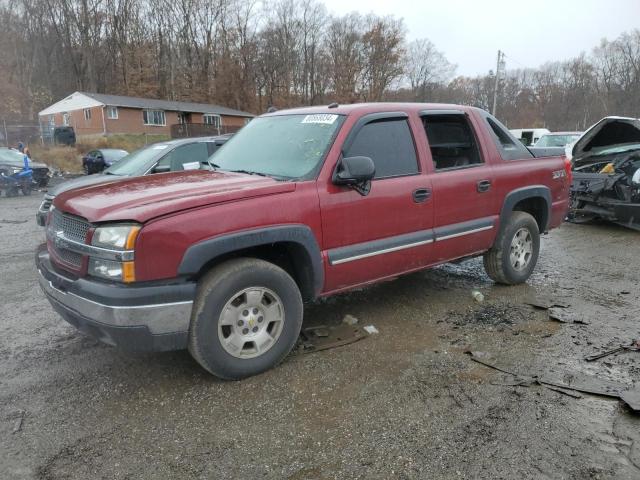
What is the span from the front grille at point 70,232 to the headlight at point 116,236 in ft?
0.50

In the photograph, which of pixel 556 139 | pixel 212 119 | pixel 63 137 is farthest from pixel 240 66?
pixel 556 139

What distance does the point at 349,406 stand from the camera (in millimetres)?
2984

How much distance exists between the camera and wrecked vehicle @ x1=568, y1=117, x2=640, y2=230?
8031mm

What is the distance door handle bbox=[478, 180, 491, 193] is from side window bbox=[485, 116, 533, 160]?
0.44 meters

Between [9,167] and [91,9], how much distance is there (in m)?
46.7

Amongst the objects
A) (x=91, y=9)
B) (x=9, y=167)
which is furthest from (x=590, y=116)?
(x=9, y=167)

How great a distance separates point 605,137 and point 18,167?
16.8m

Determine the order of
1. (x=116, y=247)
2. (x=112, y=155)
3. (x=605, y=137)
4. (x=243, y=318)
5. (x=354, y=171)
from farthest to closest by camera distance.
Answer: (x=112, y=155)
(x=605, y=137)
(x=354, y=171)
(x=243, y=318)
(x=116, y=247)

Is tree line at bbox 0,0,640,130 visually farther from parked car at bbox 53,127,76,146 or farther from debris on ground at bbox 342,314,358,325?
debris on ground at bbox 342,314,358,325

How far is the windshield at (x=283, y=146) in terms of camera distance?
3.66m

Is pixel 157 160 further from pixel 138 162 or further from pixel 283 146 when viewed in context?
pixel 283 146

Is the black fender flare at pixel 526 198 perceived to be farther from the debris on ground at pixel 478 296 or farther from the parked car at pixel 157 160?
the parked car at pixel 157 160

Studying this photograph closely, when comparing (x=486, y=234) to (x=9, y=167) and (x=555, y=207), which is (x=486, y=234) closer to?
(x=555, y=207)

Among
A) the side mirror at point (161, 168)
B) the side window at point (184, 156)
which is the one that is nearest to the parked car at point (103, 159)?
the side window at point (184, 156)
